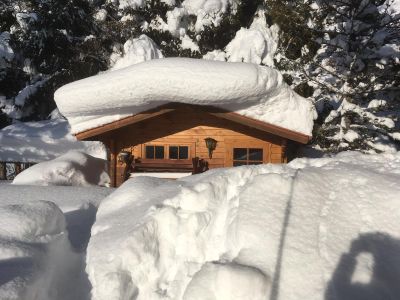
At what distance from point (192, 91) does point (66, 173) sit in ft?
15.1

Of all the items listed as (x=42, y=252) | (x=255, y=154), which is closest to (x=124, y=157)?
(x=255, y=154)

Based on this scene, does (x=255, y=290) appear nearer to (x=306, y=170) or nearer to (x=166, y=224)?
(x=166, y=224)

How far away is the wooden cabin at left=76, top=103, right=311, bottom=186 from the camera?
10.0 meters

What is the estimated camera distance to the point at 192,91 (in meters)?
8.15

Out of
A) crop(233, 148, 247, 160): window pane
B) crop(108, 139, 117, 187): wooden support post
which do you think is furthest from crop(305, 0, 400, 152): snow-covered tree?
crop(108, 139, 117, 187): wooden support post

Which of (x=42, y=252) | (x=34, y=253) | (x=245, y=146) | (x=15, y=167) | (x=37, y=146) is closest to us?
(x=34, y=253)

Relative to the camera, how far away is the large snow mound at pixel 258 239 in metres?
3.39

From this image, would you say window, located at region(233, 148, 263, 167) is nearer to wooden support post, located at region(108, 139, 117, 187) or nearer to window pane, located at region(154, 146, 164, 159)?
window pane, located at region(154, 146, 164, 159)

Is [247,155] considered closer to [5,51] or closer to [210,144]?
[210,144]

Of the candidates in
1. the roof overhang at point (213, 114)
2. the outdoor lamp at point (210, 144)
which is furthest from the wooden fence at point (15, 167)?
the outdoor lamp at point (210, 144)

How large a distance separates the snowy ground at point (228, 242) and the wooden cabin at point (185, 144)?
428cm

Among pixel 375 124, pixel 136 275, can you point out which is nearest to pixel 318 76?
pixel 375 124

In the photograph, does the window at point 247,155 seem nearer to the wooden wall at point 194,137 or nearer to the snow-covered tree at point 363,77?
the wooden wall at point 194,137

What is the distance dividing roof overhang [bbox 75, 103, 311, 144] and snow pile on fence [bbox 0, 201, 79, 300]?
4385 mm
